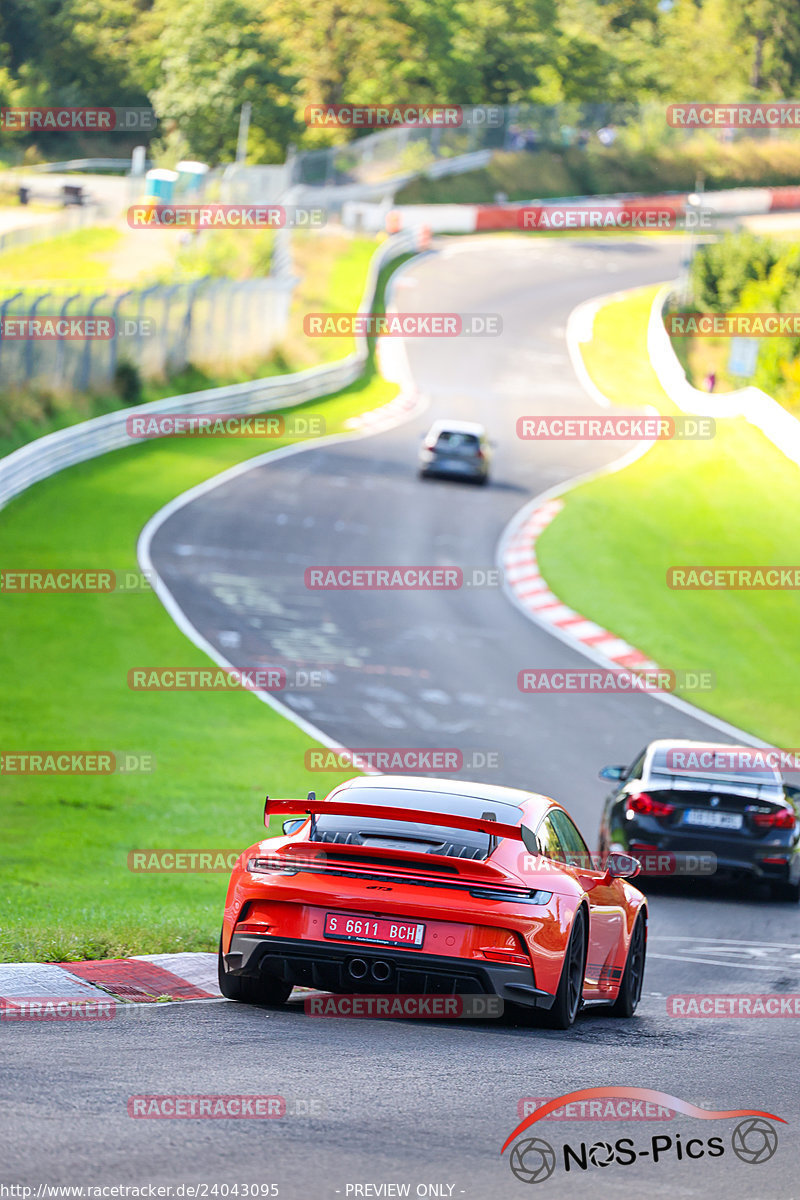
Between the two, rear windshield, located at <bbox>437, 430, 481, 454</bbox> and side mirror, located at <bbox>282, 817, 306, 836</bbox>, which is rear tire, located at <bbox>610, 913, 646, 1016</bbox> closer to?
side mirror, located at <bbox>282, 817, 306, 836</bbox>

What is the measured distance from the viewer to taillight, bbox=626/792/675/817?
15.2m

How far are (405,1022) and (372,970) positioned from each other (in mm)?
569

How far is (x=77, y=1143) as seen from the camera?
5.43 m

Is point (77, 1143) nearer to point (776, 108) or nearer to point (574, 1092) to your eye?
point (574, 1092)

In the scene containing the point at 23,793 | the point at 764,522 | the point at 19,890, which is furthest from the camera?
the point at 764,522

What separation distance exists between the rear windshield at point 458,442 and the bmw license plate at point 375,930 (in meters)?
30.4

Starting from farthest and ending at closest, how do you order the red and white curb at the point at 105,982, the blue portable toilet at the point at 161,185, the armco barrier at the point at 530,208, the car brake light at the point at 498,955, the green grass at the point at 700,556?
the armco barrier at the point at 530,208, the blue portable toilet at the point at 161,185, the green grass at the point at 700,556, the red and white curb at the point at 105,982, the car brake light at the point at 498,955

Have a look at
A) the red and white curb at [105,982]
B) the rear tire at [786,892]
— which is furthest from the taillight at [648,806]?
the red and white curb at [105,982]

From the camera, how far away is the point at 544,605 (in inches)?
1121

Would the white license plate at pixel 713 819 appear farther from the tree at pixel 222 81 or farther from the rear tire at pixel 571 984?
the tree at pixel 222 81

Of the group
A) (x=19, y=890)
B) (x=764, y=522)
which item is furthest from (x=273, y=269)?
(x=19, y=890)

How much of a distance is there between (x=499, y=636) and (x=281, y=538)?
6.87 m

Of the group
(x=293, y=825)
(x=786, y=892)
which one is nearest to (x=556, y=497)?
(x=786, y=892)

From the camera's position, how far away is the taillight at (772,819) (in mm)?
15023
